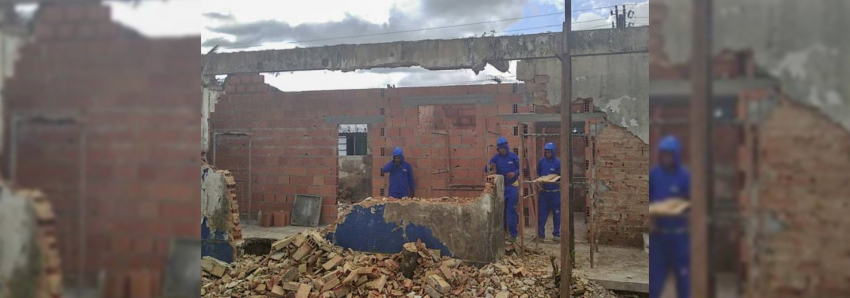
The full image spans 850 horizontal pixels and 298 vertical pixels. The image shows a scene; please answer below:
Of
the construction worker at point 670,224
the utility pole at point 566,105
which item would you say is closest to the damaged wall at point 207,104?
the utility pole at point 566,105

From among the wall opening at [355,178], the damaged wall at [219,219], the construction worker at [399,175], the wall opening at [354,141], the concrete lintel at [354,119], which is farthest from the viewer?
the wall opening at [354,141]

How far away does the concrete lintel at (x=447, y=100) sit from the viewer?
295 inches

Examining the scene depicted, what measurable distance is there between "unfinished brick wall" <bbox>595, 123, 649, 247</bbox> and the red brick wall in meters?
6.61

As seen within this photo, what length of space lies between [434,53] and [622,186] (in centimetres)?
336

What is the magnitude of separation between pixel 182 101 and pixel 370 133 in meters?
7.25

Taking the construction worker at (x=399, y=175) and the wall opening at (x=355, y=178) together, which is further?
the wall opening at (x=355, y=178)

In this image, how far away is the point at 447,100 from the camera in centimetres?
766

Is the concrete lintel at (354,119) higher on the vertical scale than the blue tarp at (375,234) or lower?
higher

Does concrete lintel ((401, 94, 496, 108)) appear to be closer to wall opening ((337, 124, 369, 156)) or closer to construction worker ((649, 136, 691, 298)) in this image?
construction worker ((649, 136, 691, 298))

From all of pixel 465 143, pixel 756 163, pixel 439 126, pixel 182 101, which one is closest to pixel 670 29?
pixel 756 163

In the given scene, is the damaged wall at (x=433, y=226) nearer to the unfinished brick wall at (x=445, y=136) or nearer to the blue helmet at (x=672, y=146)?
the unfinished brick wall at (x=445, y=136)

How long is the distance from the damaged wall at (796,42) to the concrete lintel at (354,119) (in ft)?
24.6

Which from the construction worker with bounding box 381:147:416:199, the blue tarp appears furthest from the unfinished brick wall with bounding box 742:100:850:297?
the construction worker with bounding box 381:147:416:199

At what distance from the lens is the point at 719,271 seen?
0.68 metres
